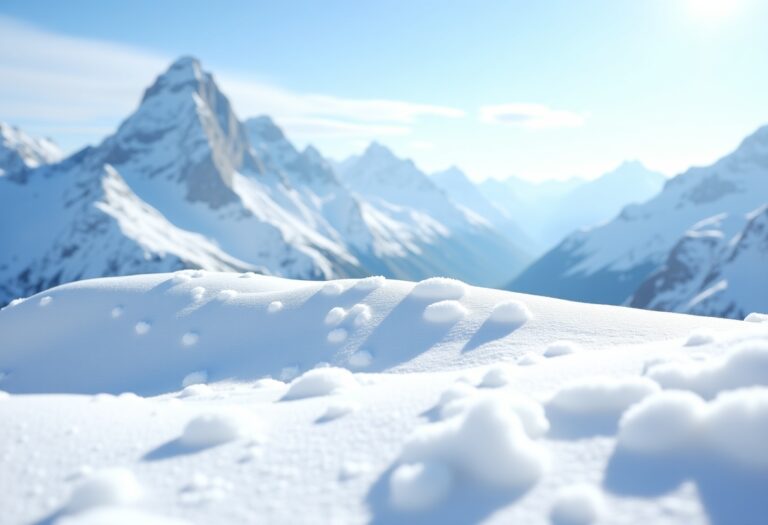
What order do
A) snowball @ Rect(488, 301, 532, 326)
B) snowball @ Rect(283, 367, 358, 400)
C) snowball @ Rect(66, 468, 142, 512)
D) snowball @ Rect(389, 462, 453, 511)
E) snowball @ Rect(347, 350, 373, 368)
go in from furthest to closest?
snowball @ Rect(488, 301, 532, 326), snowball @ Rect(347, 350, 373, 368), snowball @ Rect(283, 367, 358, 400), snowball @ Rect(66, 468, 142, 512), snowball @ Rect(389, 462, 453, 511)

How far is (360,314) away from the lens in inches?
502

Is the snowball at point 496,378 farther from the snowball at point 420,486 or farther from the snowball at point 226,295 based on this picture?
the snowball at point 226,295

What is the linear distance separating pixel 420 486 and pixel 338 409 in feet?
6.37

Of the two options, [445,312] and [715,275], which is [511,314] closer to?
[445,312]

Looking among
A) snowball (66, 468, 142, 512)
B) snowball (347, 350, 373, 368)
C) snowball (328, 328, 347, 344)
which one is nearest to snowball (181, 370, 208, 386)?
snowball (328, 328, 347, 344)

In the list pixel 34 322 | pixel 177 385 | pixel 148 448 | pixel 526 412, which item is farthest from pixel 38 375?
pixel 526 412

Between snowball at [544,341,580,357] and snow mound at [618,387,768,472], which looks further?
Result: snowball at [544,341,580,357]

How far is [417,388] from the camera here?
663cm

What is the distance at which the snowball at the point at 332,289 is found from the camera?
1396 cm

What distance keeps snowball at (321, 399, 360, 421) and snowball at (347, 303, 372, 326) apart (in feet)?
21.0

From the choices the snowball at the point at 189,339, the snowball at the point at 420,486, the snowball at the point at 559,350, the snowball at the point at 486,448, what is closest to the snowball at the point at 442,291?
the snowball at the point at 559,350

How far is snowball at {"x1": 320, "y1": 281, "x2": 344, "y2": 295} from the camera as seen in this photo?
14.0m

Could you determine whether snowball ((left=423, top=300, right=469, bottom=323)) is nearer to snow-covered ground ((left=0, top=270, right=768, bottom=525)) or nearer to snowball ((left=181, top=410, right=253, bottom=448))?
snow-covered ground ((left=0, top=270, right=768, bottom=525))

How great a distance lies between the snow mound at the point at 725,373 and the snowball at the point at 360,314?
786 cm
